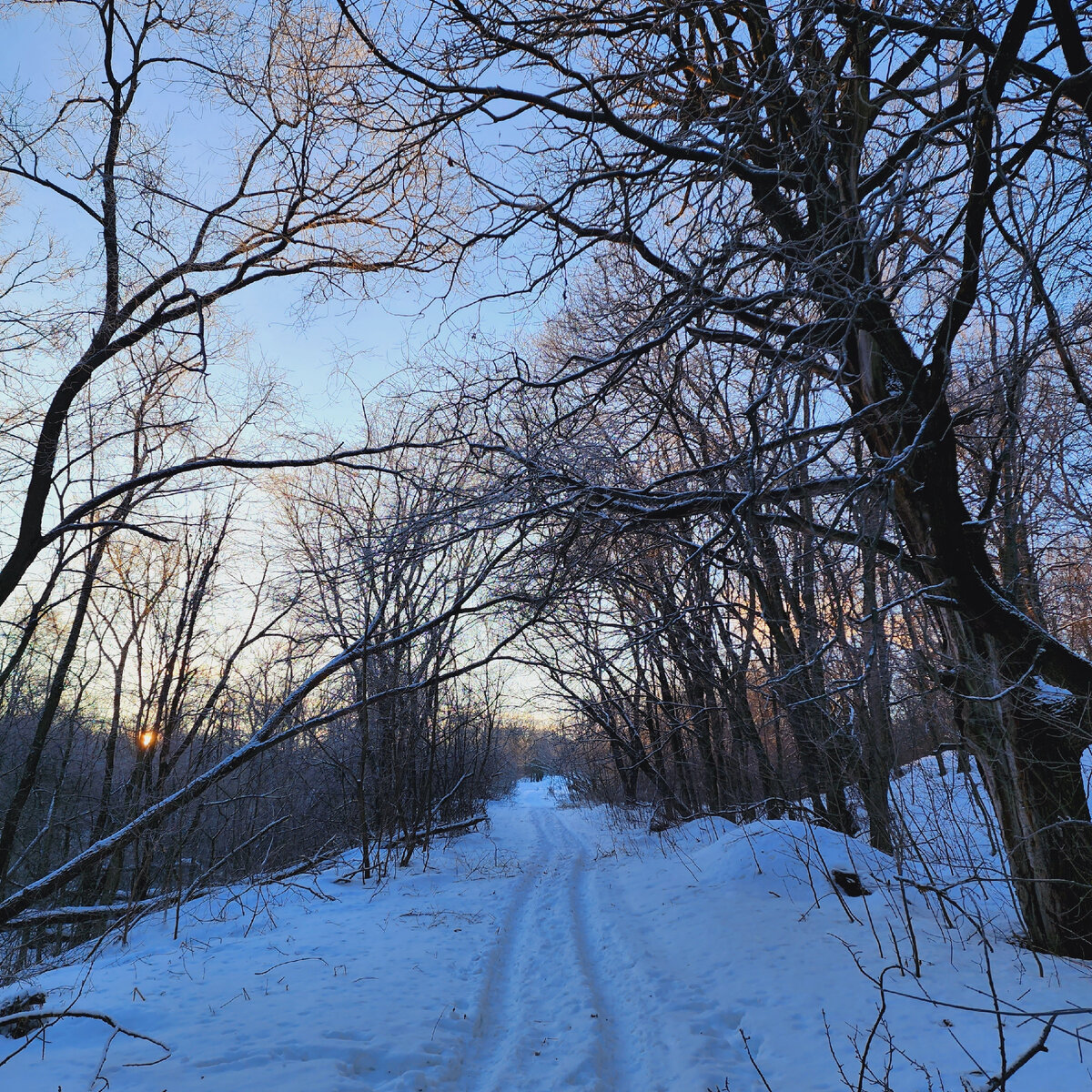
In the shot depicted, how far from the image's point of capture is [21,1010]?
4.22m

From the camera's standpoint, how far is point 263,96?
6852 millimetres

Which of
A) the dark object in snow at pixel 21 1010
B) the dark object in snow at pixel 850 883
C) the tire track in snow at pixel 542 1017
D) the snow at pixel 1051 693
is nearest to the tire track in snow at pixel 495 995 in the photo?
the tire track in snow at pixel 542 1017

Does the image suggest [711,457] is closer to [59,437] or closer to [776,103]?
[776,103]

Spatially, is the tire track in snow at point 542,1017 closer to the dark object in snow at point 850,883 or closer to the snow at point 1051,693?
the dark object in snow at point 850,883

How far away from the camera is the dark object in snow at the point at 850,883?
6.03 metres

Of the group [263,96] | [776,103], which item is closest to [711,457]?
[776,103]

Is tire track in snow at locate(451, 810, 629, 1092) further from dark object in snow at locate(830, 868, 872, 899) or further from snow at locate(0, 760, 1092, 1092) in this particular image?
dark object in snow at locate(830, 868, 872, 899)

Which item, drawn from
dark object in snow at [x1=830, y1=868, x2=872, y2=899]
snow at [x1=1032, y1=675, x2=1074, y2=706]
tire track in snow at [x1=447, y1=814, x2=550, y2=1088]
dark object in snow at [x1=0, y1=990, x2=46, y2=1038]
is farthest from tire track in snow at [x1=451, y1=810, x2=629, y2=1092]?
snow at [x1=1032, y1=675, x2=1074, y2=706]

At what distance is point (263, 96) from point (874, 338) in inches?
283

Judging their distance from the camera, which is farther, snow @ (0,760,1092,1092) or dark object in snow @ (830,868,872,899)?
dark object in snow @ (830,868,872,899)

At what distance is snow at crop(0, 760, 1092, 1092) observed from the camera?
11.8ft

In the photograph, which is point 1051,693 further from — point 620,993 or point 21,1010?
point 21,1010

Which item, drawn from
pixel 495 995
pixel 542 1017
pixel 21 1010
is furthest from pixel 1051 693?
pixel 21 1010

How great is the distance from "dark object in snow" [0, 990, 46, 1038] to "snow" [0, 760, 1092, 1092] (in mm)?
144
